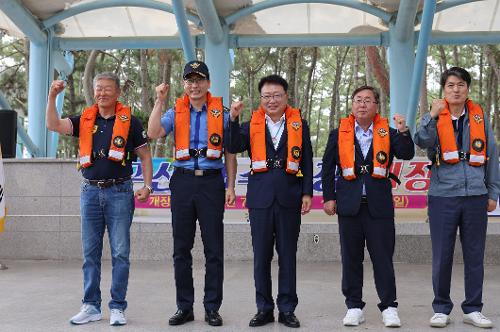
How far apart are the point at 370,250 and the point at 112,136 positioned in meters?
2.10

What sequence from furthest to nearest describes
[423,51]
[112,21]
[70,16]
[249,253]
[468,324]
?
1. [112,21]
2. [70,16]
3. [423,51]
4. [249,253]
5. [468,324]

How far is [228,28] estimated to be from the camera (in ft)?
45.3

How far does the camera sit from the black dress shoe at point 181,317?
4543mm

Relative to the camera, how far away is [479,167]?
4.59m

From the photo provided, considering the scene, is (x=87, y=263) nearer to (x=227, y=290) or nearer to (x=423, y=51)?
(x=227, y=290)

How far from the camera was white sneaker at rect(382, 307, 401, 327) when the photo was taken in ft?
14.6

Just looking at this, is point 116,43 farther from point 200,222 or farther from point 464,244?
point 464,244

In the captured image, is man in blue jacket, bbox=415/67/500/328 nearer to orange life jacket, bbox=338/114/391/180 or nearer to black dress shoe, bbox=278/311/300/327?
orange life jacket, bbox=338/114/391/180

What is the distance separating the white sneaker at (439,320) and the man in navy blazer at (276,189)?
98 cm

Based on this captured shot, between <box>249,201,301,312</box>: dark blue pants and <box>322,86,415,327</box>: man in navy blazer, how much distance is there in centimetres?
37

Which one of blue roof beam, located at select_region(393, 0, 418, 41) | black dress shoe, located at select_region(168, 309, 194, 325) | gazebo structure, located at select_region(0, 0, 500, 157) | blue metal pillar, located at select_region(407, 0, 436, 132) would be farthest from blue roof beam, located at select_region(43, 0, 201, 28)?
black dress shoe, located at select_region(168, 309, 194, 325)

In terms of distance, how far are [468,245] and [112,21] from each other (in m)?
11.9

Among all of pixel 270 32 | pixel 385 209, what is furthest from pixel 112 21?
pixel 385 209

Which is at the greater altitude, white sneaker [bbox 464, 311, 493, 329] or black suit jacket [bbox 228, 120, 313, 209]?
black suit jacket [bbox 228, 120, 313, 209]
